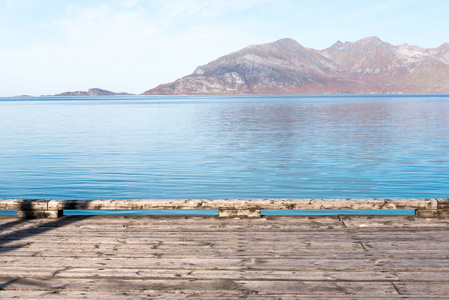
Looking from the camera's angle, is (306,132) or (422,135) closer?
(422,135)

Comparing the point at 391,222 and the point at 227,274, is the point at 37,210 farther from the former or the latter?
the point at 391,222

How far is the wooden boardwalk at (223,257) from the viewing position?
15.7 feet

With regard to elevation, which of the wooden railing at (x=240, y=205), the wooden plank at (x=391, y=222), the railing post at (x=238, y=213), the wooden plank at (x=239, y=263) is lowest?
the wooden plank at (x=391, y=222)

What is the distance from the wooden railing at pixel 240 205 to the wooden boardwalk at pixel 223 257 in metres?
0.20

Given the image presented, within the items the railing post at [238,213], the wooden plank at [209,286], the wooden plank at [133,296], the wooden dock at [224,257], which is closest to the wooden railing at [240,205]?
the railing post at [238,213]

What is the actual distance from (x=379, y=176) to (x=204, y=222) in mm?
16237

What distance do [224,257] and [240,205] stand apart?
1.98 meters

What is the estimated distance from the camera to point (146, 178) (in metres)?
21.7

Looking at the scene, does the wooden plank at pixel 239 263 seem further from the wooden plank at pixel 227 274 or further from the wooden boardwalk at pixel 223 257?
the wooden plank at pixel 227 274

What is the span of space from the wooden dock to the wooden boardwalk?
1 centimetres

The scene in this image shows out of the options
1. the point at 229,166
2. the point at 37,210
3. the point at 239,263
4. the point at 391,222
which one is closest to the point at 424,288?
the point at 239,263

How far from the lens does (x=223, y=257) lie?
580cm

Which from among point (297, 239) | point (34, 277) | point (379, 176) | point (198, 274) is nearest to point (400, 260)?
point (297, 239)

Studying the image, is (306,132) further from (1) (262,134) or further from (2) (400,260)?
(2) (400,260)
